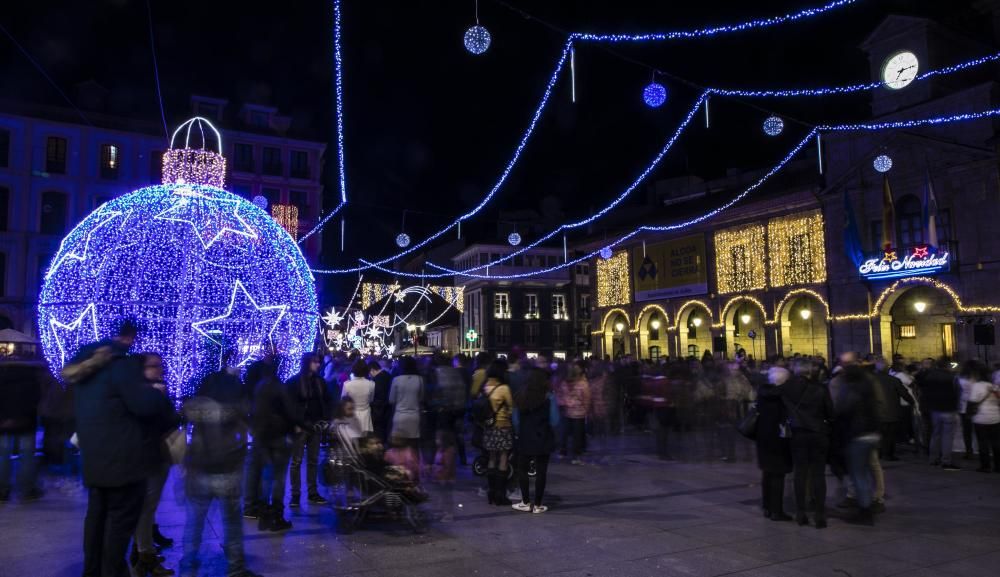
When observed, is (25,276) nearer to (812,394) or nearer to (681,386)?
(681,386)

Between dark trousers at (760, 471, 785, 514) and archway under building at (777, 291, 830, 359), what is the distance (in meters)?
22.8

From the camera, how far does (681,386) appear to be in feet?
39.2

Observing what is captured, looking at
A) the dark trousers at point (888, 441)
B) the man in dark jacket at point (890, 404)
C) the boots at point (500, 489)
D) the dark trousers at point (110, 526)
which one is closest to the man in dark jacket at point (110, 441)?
the dark trousers at point (110, 526)

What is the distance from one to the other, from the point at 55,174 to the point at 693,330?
111 ft

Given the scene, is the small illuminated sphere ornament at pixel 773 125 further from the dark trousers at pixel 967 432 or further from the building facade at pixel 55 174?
the building facade at pixel 55 174

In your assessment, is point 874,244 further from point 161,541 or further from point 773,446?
point 161,541

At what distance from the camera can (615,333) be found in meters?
40.2

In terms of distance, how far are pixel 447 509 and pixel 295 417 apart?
6.86 ft

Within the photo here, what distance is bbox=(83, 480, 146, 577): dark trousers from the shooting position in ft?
14.9

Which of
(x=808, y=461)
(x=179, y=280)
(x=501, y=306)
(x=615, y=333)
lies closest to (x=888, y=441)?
(x=808, y=461)

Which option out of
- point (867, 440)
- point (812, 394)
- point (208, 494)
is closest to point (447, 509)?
point (208, 494)

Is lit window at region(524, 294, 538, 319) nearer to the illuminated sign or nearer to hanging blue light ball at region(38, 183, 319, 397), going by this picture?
the illuminated sign

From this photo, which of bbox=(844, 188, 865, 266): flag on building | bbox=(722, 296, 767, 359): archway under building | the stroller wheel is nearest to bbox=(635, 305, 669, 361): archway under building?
bbox=(722, 296, 767, 359): archway under building

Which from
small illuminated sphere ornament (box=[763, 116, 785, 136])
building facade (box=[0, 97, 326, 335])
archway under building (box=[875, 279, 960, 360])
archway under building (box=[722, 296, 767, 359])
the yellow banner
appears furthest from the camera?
building facade (box=[0, 97, 326, 335])
